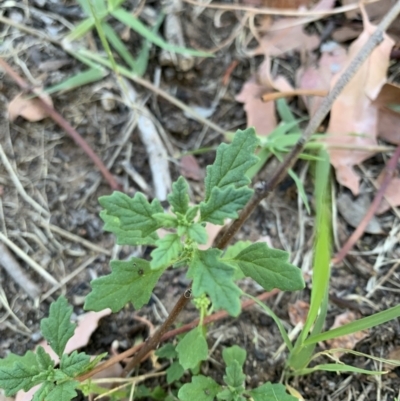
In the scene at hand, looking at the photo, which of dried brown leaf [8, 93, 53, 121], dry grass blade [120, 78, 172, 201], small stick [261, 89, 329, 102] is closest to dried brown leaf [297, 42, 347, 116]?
small stick [261, 89, 329, 102]

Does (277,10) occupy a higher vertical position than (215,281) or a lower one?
higher

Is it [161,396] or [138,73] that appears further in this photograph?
[138,73]

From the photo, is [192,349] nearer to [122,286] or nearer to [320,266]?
[122,286]

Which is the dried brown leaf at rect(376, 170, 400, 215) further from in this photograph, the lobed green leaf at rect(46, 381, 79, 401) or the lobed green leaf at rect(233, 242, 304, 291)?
the lobed green leaf at rect(46, 381, 79, 401)

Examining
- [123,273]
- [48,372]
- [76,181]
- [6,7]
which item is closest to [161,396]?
[48,372]

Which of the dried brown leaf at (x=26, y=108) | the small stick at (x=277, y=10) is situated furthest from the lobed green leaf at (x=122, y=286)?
the small stick at (x=277, y=10)

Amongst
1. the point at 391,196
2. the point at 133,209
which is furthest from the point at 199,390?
the point at 391,196

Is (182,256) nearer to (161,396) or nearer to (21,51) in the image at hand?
(161,396)
